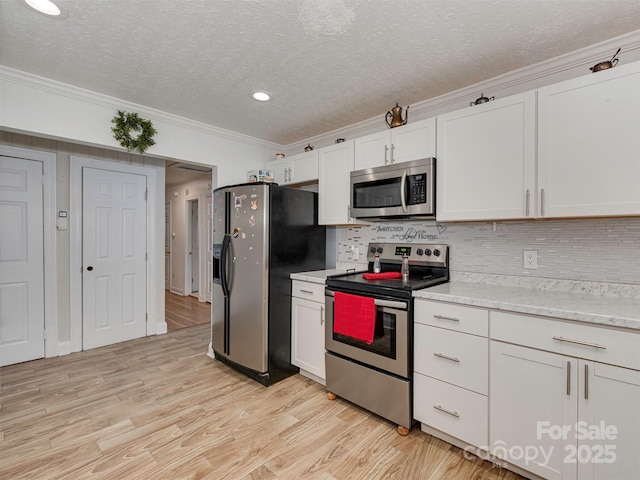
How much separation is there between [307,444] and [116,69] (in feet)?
9.39

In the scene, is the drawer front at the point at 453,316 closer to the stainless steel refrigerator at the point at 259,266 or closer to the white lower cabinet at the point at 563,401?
the white lower cabinet at the point at 563,401

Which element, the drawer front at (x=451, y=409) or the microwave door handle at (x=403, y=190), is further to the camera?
the microwave door handle at (x=403, y=190)

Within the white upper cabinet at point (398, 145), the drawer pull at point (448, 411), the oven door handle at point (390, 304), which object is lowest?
the drawer pull at point (448, 411)

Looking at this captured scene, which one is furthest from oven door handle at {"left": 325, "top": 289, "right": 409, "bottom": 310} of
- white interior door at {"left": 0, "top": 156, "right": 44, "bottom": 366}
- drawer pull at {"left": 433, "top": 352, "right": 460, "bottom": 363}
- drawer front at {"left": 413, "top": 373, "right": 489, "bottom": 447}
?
white interior door at {"left": 0, "top": 156, "right": 44, "bottom": 366}

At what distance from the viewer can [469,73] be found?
2184 millimetres

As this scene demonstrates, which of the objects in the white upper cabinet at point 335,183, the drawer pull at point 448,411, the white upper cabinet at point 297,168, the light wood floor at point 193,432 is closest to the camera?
the light wood floor at point 193,432

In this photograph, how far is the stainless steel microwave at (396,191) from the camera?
2.23m

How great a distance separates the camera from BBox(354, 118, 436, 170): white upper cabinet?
2.26m

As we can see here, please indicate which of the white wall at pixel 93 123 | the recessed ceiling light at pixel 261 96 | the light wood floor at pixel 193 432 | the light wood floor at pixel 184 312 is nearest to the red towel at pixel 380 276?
the light wood floor at pixel 193 432

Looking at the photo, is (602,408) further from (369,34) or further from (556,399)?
(369,34)

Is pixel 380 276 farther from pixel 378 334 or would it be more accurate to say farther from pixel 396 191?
pixel 396 191

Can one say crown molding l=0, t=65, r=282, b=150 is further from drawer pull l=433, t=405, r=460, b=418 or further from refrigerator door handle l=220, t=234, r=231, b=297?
drawer pull l=433, t=405, r=460, b=418

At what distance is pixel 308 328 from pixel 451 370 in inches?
48.9

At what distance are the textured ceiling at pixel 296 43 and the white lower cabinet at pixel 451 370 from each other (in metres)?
1.60
